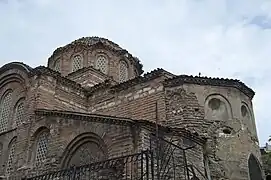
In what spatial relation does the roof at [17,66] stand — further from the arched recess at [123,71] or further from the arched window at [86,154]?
the arched recess at [123,71]

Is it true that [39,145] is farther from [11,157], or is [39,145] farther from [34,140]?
[11,157]

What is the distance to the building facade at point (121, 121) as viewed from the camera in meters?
11.6

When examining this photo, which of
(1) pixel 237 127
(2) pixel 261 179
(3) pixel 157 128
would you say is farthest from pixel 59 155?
(2) pixel 261 179

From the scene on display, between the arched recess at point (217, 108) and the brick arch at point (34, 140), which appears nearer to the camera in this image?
the brick arch at point (34, 140)

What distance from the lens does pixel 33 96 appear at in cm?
1472

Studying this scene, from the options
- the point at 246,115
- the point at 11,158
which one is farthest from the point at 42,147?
the point at 246,115

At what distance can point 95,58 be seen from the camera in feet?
64.2

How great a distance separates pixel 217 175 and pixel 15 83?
29.9ft

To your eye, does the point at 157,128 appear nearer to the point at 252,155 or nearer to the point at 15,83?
the point at 252,155

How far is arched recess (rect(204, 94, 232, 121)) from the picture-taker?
45.4 ft

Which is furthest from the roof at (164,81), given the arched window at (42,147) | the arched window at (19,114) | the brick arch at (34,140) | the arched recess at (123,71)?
Answer: the arched recess at (123,71)

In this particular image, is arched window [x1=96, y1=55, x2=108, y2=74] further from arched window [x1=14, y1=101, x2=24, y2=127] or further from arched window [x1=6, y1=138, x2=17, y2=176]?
arched window [x1=6, y1=138, x2=17, y2=176]

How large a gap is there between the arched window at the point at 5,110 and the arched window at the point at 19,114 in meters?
0.51

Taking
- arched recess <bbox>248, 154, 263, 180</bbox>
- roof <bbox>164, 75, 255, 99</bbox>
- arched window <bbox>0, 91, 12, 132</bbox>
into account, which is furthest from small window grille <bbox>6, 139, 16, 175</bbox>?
arched recess <bbox>248, 154, 263, 180</bbox>
